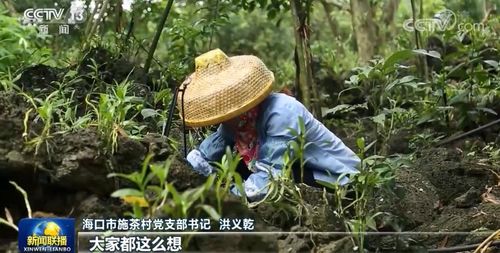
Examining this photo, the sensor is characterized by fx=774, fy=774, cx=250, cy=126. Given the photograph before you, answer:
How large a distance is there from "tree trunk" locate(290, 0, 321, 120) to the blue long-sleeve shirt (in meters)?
0.59

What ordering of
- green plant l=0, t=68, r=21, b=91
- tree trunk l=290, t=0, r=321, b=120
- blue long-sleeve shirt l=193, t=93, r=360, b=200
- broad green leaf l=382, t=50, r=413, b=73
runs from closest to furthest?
1. blue long-sleeve shirt l=193, t=93, r=360, b=200
2. green plant l=0, t=68, r=21, b=91
3. broad green leaf l=382, t=50, r=413, b=73
4. tree trunk l=290, t=0, r=321, b=120

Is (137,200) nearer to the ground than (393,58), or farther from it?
nearer to the ground

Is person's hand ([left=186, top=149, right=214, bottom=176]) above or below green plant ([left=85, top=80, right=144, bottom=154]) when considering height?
below

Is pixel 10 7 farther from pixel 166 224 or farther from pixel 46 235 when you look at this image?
pixel 166 224

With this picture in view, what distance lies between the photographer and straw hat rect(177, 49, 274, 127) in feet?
5.15

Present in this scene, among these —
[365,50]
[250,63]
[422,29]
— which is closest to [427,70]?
[422,29]

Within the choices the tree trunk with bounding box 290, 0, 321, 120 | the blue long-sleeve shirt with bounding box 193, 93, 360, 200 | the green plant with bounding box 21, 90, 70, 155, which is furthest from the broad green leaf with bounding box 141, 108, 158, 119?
the tree trunk with bounding box 290, 0, 321, 120

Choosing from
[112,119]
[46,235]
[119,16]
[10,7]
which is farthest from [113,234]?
[10,7]

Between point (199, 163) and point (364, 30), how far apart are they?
197cm

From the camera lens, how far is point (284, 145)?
154 cm

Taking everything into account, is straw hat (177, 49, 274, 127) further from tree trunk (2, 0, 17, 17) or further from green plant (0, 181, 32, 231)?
tree trunk (2, 0, 17, 17)

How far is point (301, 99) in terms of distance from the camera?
227 cm

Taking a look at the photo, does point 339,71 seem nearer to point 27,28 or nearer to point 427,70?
point 427,70

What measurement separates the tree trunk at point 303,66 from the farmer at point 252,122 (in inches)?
23.7
